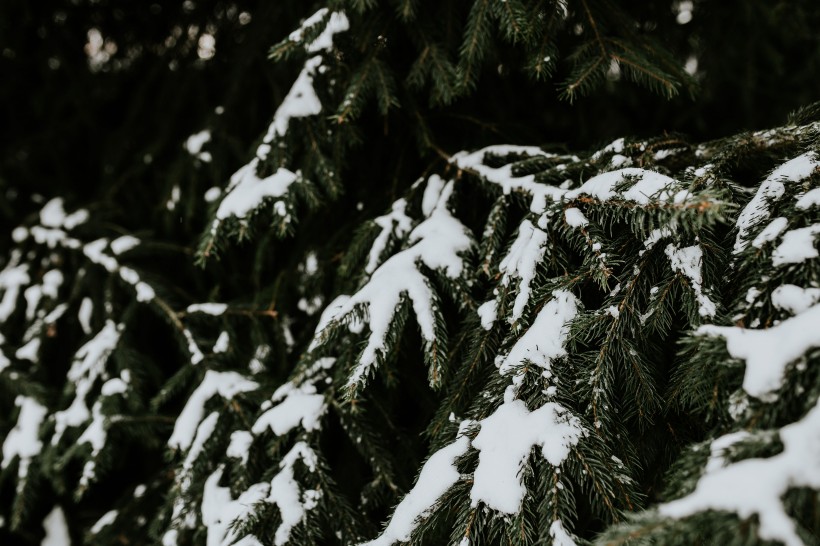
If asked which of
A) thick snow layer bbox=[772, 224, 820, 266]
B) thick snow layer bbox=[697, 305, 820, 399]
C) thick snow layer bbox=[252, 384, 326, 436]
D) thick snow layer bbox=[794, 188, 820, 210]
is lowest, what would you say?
thick snow layer bbox=[697, 305, 820, 399]

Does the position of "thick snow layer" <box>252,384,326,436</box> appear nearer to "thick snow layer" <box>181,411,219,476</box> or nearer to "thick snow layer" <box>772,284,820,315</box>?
"thick snow layer" <box>181,411,219,476</box>

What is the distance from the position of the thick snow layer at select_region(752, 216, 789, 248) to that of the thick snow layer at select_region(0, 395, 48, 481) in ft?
7.65

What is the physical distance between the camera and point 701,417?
1199mm

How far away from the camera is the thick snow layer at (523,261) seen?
118 cm

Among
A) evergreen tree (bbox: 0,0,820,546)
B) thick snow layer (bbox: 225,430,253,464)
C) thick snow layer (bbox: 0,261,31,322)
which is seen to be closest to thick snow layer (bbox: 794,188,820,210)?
evergreen tree (bbox: 0,0,820,546)

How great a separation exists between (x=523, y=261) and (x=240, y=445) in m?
0.99

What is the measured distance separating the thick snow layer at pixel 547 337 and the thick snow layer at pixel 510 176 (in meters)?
0.26

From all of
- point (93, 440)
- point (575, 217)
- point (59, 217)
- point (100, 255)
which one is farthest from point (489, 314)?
point (59, 217)

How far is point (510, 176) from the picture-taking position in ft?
4.86

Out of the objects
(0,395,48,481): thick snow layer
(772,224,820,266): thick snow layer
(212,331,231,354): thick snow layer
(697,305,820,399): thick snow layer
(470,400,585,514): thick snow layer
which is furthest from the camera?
(0,395,48,481): thick snow layer

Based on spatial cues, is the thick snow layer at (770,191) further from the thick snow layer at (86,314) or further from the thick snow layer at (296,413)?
the thick snow layer at (86,314)

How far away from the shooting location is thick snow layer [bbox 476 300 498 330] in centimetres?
126

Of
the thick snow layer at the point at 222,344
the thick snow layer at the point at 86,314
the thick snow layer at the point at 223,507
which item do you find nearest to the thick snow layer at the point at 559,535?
the thick snow layer at the point at 223,507

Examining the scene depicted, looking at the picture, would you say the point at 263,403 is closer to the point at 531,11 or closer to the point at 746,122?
the point at 531,11
